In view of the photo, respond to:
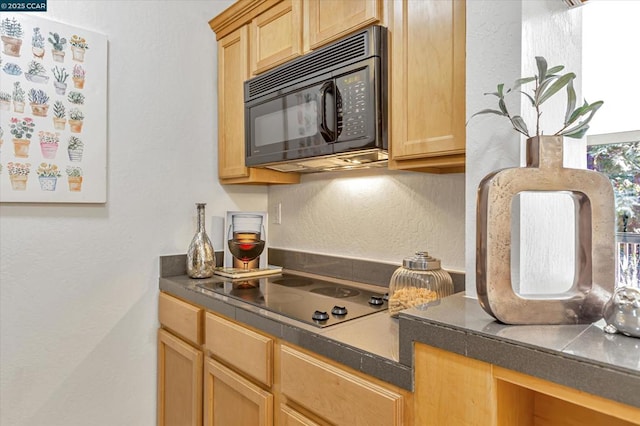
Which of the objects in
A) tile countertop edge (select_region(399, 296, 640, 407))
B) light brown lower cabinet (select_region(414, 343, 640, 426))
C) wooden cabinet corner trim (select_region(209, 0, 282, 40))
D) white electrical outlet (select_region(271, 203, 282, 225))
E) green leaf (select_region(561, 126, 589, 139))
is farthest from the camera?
white electrical outlet (select_region(271, 203, 282, 225))

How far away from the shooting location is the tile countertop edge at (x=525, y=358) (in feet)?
1.96

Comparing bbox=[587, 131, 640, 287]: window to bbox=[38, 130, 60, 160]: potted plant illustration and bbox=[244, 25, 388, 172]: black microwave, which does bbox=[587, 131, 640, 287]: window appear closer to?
bbox=[244, 25, 388, 172]: black microwave

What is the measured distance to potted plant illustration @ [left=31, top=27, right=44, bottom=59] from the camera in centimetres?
170

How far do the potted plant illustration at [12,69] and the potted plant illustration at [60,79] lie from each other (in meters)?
0.12

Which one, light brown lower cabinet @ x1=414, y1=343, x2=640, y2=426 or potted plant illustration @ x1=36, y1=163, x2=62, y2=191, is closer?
light brown lower cabinet @ x1=414, y1=343, x2=640, y2=426

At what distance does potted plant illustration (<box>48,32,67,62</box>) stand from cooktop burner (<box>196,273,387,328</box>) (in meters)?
1.19

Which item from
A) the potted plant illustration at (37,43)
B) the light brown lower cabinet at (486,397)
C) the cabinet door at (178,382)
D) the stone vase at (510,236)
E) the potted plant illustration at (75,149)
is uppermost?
the potted plant illustration at (37,43)

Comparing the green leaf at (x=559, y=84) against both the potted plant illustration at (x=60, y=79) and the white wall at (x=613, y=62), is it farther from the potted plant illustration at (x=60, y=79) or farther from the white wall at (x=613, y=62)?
the potted plant illustration at (x=60, y=79)

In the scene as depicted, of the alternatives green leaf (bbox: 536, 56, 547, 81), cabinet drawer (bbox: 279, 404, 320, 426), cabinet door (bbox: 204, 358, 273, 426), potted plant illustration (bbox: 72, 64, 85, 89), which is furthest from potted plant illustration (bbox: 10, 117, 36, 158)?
green leaf (bbox: 536, 56, 547, 81)

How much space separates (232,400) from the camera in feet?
4.84

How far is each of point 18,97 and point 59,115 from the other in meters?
0.15

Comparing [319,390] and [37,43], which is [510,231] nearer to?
[319,390]

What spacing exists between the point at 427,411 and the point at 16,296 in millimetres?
1744

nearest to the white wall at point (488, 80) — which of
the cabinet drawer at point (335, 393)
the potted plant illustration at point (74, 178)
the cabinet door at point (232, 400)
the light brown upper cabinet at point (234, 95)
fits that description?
the cabinet drawer at point (335, 393)
